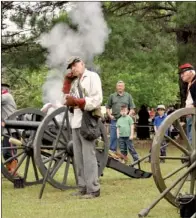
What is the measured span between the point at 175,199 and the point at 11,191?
2.68m

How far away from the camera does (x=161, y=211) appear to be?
629cm

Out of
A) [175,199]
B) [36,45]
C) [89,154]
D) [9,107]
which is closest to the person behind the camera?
[175,199]

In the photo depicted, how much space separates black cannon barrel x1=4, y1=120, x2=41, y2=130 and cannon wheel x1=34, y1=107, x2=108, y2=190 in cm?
22

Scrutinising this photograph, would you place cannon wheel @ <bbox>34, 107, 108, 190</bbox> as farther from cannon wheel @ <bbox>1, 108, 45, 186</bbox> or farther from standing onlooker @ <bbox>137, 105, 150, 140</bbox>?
standing onlooker @ <bbox>137, 105, 150, 140</bbox>

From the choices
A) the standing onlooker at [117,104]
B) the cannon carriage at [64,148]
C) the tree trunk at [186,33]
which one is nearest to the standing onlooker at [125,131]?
the standing onlooker at [117,104]

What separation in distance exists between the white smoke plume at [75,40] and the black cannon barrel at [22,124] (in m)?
2.57

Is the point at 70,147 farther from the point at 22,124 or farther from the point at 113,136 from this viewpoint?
the point at 113,136

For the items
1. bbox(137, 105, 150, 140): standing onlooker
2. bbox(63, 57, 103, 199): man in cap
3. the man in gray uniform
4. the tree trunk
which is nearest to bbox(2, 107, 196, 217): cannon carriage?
the man in gray uniform

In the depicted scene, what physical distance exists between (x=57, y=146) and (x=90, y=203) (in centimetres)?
129

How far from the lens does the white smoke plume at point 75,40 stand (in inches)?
499

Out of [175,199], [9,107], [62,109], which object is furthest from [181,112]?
[9,107]

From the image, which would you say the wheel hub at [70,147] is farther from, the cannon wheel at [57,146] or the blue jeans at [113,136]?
the blue jeans at [113,136]

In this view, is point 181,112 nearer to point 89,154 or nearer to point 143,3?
point 89,154

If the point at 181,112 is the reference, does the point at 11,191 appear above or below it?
below
